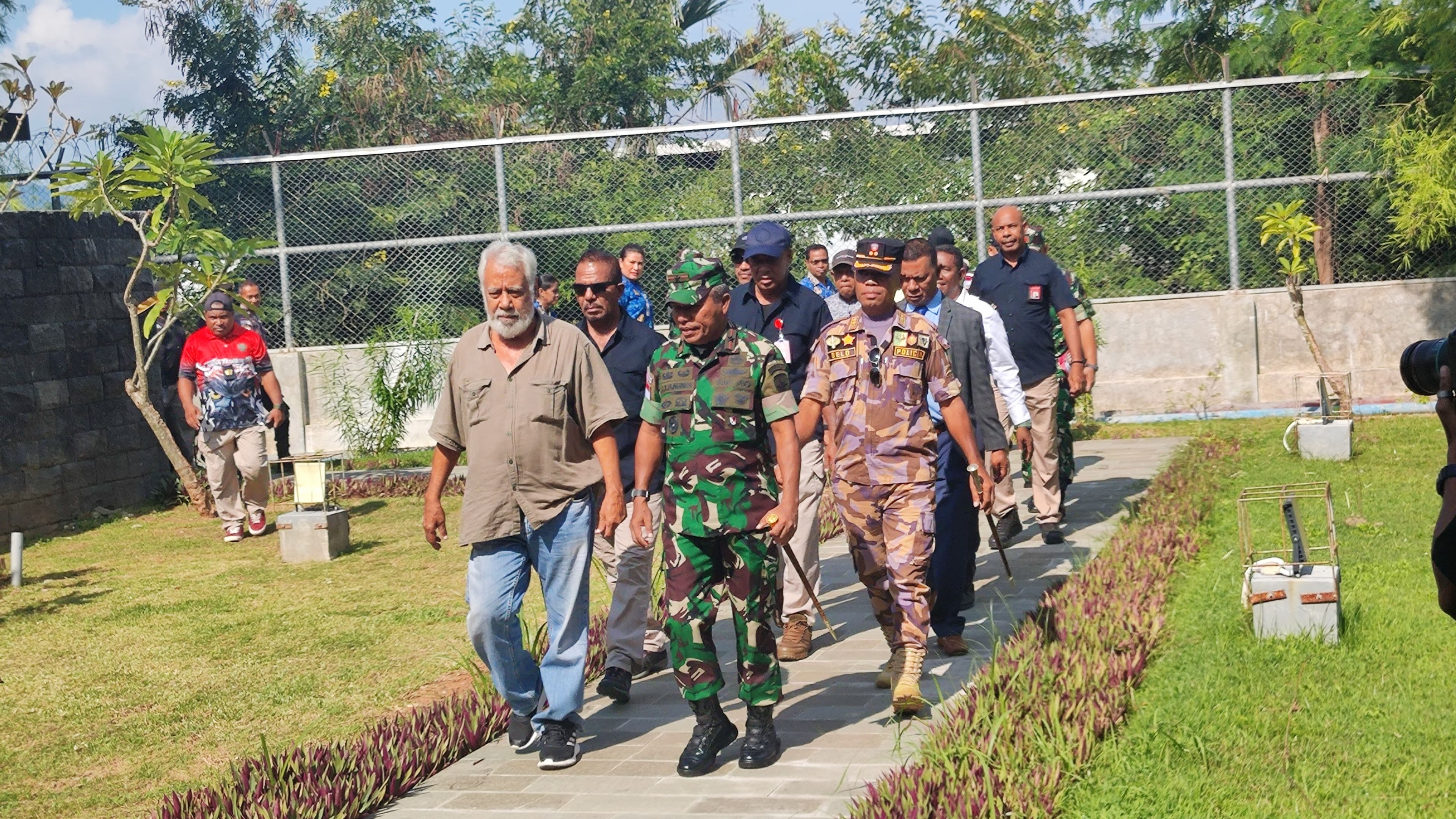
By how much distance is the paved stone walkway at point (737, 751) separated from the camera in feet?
18.7

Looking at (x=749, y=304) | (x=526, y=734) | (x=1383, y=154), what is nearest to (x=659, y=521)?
(x=749, y=304)

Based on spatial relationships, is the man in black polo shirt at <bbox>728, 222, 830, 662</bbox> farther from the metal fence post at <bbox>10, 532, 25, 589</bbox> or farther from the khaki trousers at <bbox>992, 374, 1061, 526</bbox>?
the metal fence post at <bbox>10, 532, 25, 589</bbox>

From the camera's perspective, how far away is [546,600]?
21.2 ft

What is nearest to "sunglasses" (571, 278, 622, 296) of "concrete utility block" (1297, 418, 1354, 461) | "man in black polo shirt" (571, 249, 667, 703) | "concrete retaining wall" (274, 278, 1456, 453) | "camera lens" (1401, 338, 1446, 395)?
"man in black polo shirt" (571, 249, 667, 703)

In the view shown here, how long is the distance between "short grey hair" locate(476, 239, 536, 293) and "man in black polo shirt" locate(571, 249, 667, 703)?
32.9 inches

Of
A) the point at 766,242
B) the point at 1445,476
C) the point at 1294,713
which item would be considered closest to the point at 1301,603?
the point at 1294,713

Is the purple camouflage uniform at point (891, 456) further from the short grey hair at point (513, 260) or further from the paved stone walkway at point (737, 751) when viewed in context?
the short grey hair at point (513, 260)

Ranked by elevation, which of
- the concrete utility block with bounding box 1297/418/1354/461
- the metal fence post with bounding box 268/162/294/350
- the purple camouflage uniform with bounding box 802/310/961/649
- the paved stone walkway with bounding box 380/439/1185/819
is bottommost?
the paved stone walkway with bounding box 380/439/1185/819

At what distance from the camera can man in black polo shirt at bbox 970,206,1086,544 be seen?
34.7 feet

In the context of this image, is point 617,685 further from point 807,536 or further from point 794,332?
point 794,332

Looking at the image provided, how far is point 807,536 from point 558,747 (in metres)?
2.27

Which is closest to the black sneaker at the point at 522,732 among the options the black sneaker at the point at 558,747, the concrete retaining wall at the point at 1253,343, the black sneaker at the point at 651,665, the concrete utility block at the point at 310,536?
the black sneaker at the point at 558,747

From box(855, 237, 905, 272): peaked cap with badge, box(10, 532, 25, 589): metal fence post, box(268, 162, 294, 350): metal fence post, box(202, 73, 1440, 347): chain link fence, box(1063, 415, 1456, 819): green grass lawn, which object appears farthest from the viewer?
box(268, 162, 294, 350): metal fence post

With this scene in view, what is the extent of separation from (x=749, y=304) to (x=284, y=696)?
9.83ft
